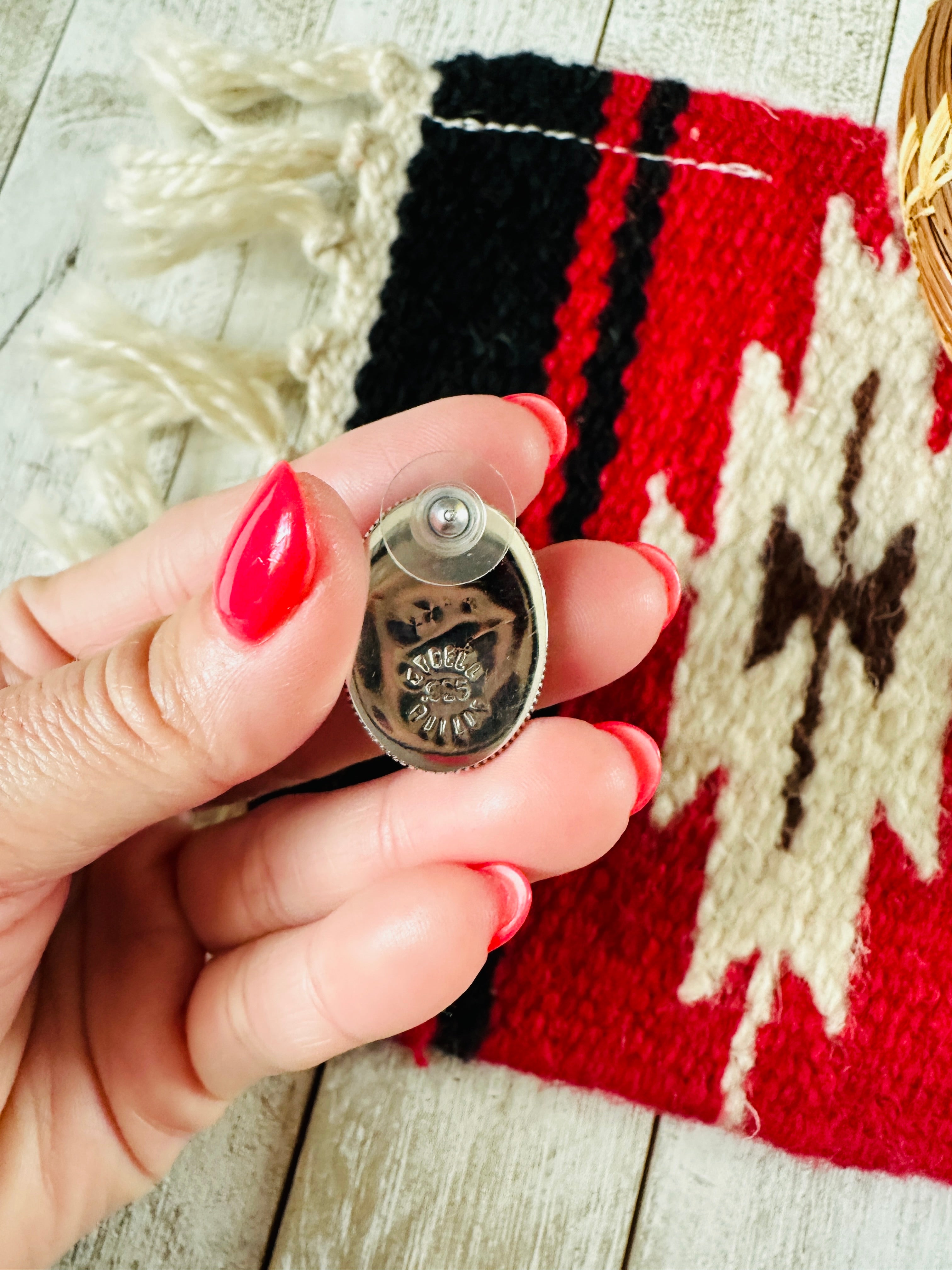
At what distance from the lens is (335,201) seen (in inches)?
19.4

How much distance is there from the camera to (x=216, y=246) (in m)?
0.49

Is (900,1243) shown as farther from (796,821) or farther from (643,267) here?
(643,267)

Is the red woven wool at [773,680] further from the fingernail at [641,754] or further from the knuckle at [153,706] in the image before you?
the knuckle at [153,706]

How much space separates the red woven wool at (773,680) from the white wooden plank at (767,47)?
3 centimetres

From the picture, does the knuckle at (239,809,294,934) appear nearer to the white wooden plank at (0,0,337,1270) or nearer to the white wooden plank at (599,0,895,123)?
the white wooden plank at (0,0,337,1270)

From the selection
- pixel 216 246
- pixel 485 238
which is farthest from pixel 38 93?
pixel 485 238

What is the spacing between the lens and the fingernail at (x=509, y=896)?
13.8 inches

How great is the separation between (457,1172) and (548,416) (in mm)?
284

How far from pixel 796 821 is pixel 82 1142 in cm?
28

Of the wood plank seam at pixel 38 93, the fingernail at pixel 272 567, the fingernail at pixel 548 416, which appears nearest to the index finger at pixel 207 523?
the fingernail at pixel 548 416

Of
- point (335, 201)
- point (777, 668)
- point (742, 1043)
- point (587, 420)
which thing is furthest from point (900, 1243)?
point (335, 201)

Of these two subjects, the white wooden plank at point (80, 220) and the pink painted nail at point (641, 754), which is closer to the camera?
the pink painted nail at point (641, 754)

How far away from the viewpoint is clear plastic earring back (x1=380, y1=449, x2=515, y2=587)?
1.11 ft

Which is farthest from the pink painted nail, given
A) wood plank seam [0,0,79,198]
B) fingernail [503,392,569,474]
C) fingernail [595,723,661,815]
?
wood plank seam [0,0,79,198]
